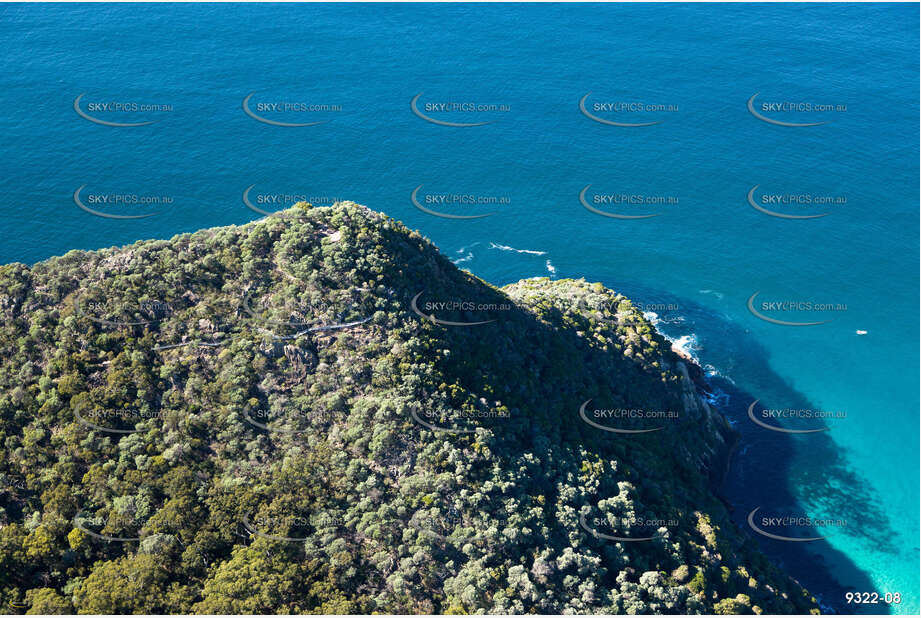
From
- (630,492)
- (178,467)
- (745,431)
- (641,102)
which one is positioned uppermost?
(641,102)

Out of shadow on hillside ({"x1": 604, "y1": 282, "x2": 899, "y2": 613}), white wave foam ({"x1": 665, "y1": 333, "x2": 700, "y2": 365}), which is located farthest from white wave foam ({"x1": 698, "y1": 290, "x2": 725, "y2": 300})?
white wave foam ({"x1": 665, "y1": 333, "x2": 700, "y2": 365})

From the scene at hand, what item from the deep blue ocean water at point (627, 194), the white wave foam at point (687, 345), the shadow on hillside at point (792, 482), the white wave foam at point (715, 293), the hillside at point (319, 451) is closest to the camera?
the hillside at point (319, 451)

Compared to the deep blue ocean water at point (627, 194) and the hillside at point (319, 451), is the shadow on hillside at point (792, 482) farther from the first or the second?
the hillside at point (319, 451)

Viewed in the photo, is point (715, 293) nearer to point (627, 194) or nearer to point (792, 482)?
point (627, 194)

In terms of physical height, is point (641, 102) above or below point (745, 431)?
above

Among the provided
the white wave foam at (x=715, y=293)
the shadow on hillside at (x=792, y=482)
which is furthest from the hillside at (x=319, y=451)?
the white wave foam at (x=715, y=293)

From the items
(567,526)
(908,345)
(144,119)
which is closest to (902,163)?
(908,345)

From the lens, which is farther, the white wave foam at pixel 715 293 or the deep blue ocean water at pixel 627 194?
the white wave foam at pixel 715 293

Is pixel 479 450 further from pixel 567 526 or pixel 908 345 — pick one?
pixel 908 345
